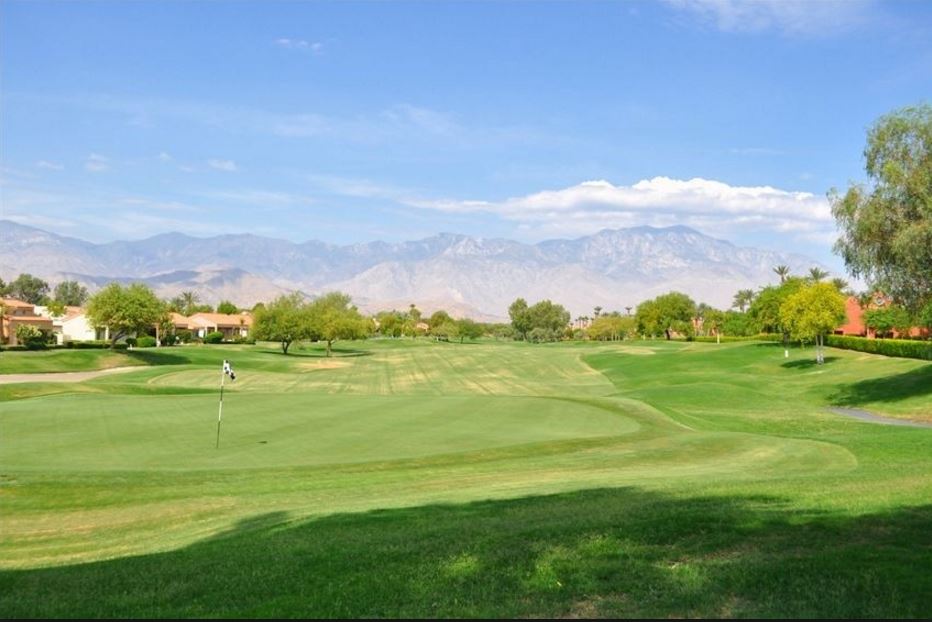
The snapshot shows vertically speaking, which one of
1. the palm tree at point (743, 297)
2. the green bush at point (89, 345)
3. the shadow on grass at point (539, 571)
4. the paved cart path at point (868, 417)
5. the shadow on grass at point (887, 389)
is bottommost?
the paved cart path at point (868, 417)

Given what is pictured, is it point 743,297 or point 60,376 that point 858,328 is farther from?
point 60,376

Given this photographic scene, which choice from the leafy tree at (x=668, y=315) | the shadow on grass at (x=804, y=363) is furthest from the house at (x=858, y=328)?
the leafy tree at (x=668, y=315)

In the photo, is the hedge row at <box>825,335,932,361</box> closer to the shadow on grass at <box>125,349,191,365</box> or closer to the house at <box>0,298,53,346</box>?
the shadow on grass at <box>125,349,191,365</box>

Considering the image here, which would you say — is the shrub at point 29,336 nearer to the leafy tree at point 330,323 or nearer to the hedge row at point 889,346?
the leafy tree at point 330,323

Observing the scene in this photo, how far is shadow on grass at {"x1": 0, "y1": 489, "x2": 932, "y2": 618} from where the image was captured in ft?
23.5

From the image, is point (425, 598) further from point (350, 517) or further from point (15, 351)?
point (15, 351)

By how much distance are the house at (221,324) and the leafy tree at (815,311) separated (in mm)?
130318

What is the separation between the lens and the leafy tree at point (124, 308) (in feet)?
277

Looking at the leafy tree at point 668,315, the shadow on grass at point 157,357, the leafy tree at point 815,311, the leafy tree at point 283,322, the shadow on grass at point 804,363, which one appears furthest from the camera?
the leafy tree at point 668,315

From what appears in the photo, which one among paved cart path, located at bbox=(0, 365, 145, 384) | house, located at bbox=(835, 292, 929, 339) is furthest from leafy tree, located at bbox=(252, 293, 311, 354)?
house, located at bbox=(835, 292, 929, 339)

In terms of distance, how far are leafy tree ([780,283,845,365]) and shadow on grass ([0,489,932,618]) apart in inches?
2146

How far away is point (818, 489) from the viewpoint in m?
14.0

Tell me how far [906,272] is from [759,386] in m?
24.4

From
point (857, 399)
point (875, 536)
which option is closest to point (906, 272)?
point (857, 399)
